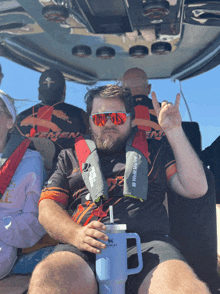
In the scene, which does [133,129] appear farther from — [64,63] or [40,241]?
[64,63]

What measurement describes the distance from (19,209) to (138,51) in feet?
6.35

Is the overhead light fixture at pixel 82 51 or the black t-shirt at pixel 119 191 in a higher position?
the overhead light fixture at pixel 82 51

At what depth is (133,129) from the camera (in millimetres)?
1948

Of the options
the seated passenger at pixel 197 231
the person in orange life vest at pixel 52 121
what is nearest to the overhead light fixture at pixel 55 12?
the person in orange life vest at pixel 52 121

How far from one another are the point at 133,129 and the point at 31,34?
156 centimetres

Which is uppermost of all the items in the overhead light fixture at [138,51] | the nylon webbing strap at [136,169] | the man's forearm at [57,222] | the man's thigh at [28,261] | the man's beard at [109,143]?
the overhead light fixture at [138,51]

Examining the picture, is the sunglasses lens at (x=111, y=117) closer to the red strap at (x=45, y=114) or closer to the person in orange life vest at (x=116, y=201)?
the person in orange life vest at (x=116, y=201)

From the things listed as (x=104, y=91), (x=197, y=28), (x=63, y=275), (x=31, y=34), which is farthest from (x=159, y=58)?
(x=63, y=275)

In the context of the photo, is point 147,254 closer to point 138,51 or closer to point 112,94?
point 112,94

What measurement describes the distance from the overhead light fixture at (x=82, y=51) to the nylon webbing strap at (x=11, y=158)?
1.47 meters

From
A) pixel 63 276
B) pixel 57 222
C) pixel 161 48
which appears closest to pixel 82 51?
pixel 161 48

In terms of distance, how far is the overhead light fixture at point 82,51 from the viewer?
317cm

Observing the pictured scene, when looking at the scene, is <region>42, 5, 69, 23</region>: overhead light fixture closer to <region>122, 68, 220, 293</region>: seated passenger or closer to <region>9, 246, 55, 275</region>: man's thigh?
<region>122, 68, 220, 293</region>: seated passenger

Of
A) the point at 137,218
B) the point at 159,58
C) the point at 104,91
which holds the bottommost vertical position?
the point at 137,218
